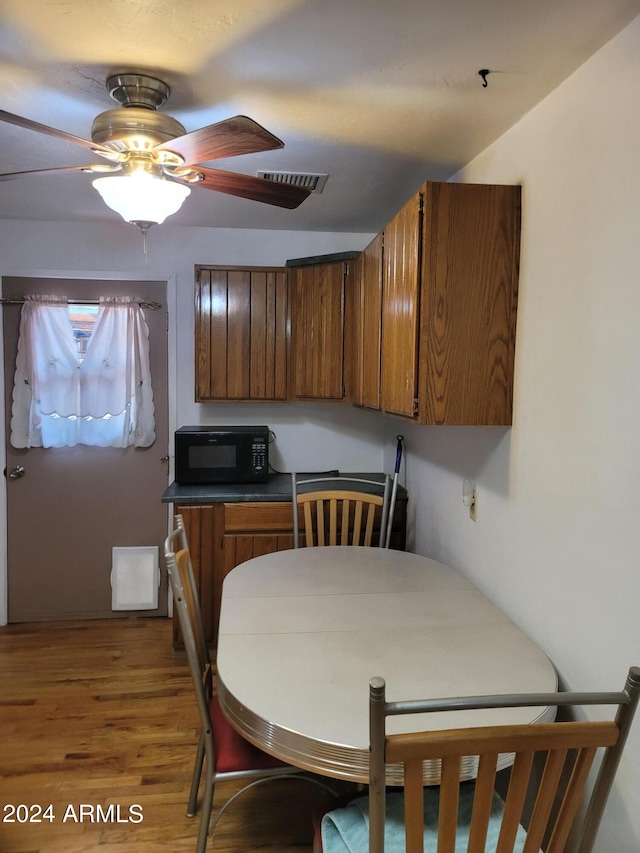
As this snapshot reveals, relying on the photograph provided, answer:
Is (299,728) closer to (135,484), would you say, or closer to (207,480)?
(207,480)

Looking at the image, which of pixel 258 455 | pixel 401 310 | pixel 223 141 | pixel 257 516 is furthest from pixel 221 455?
pixel 223 141

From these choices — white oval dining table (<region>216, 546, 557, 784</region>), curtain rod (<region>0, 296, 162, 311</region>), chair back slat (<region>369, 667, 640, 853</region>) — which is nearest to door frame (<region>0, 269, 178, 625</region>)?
curtain rod (<region>0, 296, 162, 311</region>)

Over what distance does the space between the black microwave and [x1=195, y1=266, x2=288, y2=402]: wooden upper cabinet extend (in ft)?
0.72

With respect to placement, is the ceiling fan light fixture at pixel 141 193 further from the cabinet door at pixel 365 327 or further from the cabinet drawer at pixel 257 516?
the cabinet drawer at pixel 257 516

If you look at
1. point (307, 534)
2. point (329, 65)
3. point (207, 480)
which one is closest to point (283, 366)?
point (207, 480)

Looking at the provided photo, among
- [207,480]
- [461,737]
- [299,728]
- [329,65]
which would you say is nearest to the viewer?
[461,737]

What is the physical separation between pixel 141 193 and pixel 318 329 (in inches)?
58.6

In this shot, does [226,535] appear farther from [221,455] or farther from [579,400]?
[579,400]

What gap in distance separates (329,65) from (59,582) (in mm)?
3057

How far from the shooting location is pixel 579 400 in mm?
1380

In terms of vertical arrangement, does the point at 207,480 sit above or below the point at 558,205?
below

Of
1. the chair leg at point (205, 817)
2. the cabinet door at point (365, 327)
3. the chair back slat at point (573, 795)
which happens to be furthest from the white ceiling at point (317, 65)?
the chair leg at point (205, 817)

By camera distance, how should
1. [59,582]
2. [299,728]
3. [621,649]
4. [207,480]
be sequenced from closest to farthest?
[299,728], [621,649], [207,480], [59,582]

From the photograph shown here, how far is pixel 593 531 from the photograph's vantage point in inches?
51.9
